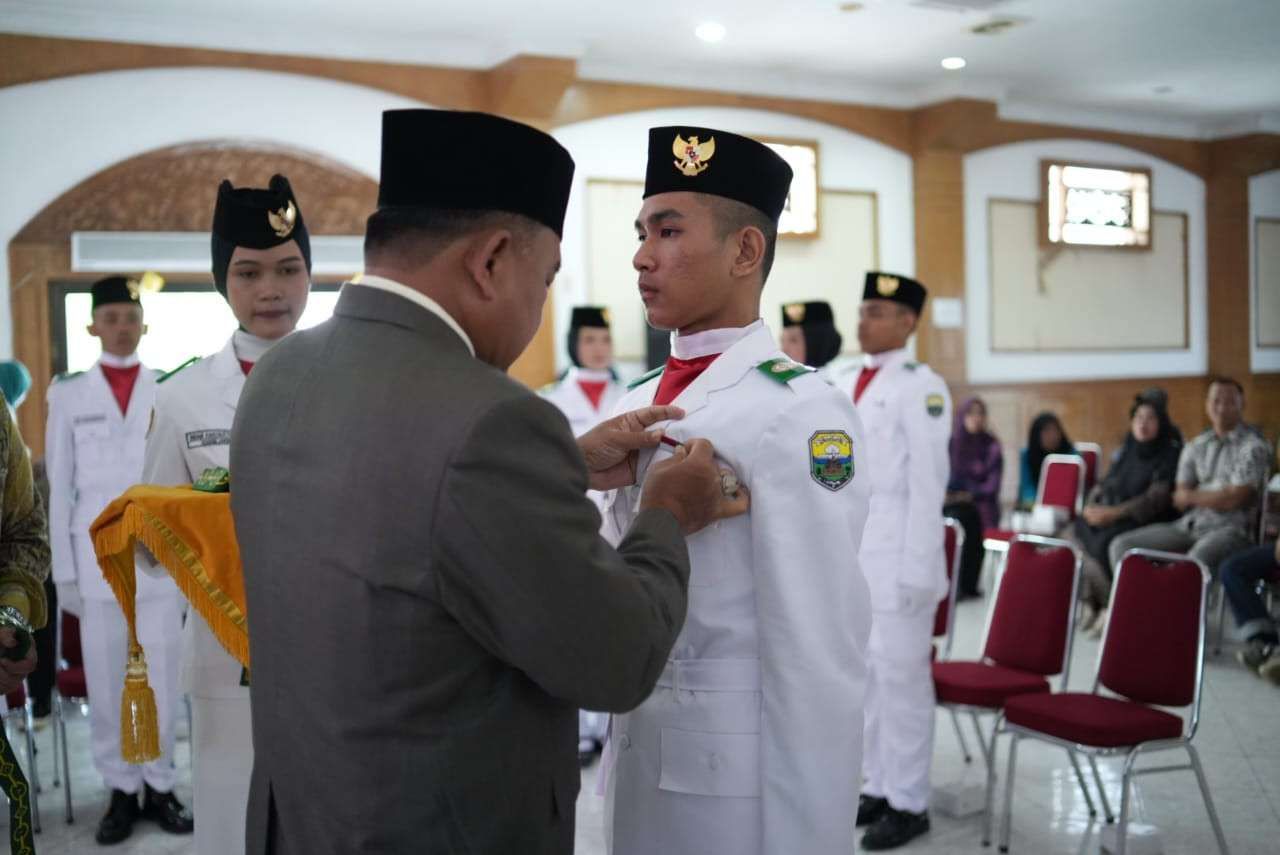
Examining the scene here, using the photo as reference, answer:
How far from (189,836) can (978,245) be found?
353 inches

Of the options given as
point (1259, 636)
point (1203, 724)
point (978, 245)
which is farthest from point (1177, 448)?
point (978, 245)

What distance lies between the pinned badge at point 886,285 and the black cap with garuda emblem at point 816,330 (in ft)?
4.45

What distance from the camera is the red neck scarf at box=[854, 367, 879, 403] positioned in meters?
4.07

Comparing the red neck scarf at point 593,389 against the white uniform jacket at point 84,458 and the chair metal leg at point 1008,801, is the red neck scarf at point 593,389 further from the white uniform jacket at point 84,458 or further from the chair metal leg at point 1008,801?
the chair metal leg at point 1008,801

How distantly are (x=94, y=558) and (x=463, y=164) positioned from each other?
11.9 feet

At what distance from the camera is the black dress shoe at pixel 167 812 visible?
394 cm

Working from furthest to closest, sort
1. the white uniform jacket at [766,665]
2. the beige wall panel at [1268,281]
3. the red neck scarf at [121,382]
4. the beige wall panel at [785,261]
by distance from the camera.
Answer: the beige wall panel at [1268,281]
the beige wall panel at [785,261]
the red neck scarf at [121,382]
the white uniform jacket at [766,665]

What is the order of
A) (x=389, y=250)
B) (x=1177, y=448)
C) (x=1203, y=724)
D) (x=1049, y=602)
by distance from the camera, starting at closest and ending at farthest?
(x=389, y=250), (x=1049, y=602), (x=1203, y=724), (x=1177, y=448)

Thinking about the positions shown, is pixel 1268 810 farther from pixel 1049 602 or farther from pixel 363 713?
pixel 363 713

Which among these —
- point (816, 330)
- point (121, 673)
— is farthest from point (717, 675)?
point (816, 330)

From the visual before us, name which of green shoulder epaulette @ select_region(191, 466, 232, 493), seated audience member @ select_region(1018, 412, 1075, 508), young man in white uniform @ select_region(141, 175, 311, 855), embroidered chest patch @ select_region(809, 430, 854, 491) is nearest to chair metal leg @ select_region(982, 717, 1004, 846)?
embroidered chest patch @ select_region(809, 430, 854, 491)

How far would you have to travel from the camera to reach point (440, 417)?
1.16 meters

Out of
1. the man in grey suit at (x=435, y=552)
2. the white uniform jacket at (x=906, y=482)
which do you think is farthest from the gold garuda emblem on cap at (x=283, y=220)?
the white uniform jacket at (x=906, y=482)

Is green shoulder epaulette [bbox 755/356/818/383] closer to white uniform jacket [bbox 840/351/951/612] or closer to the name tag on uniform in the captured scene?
the name tag on uniform
